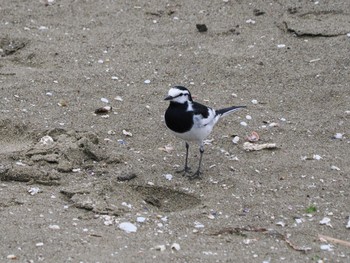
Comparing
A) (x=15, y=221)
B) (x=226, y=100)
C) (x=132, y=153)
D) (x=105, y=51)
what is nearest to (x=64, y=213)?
(x=15, y=221)

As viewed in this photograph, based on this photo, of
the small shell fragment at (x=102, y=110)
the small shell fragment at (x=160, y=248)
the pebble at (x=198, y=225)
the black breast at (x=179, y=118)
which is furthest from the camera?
the small shell fragment at (x=102, y=110)

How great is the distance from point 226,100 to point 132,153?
1.31 metres

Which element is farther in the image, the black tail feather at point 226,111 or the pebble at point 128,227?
the black tail feather at point 226,111

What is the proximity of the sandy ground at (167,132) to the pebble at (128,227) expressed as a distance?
3cm

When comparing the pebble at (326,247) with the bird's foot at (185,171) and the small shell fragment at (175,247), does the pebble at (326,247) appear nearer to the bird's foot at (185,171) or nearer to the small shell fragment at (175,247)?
the small shell fragment at (175,247)

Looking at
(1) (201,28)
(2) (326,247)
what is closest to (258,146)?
(2) (326,247)

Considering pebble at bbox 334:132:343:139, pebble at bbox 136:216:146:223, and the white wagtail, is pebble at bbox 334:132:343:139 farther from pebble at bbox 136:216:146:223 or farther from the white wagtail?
pebble at bbox 136:216:146:223

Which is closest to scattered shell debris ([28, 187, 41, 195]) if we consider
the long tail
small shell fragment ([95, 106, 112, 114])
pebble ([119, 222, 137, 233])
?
pebble ([119, 222, 137, 233])

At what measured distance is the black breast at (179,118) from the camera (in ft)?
18.2

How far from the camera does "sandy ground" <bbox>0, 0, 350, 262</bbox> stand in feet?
15.9

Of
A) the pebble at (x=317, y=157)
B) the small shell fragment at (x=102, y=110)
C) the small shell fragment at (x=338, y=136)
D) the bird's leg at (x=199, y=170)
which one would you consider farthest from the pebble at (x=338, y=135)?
the small shell fragment at (x=102, y=110)

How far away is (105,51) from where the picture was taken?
7711 millimetres

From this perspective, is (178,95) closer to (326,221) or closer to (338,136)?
(326,221)

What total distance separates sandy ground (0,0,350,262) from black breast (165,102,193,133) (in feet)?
1.35
